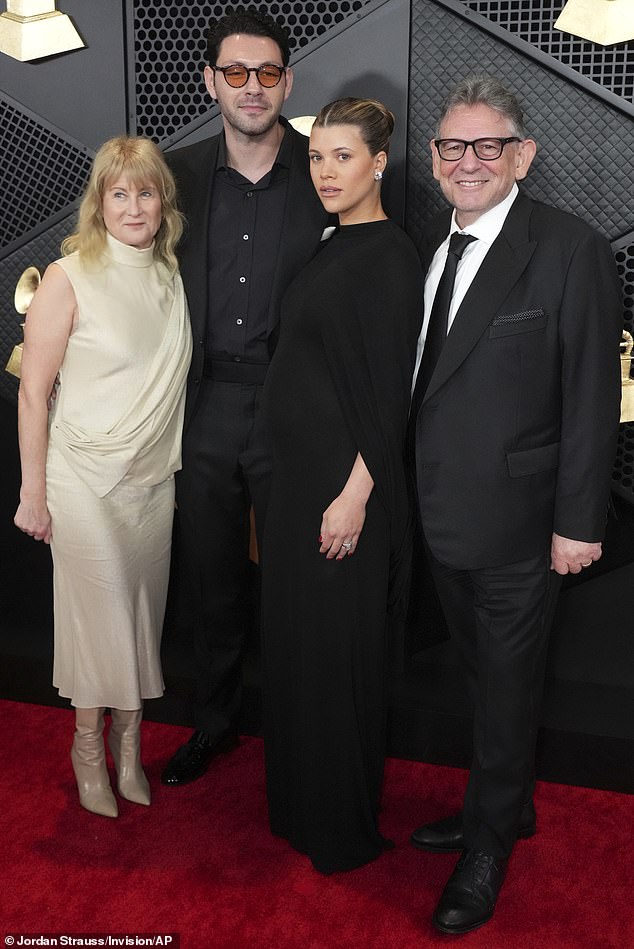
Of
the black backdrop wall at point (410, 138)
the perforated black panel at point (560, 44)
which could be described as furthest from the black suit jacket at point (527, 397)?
the perforated black panel at point (560, 44)

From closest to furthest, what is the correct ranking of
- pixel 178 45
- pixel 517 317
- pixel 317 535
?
pixel 517 317 < pixel 317 535 < pixel 178 45

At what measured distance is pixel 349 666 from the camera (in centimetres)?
241

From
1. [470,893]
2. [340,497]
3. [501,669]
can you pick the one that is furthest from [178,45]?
[470,893]

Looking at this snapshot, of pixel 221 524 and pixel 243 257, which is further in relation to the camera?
pixel 221 524

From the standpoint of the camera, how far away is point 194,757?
3.01 m

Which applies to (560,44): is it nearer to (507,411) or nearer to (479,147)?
(479,147)

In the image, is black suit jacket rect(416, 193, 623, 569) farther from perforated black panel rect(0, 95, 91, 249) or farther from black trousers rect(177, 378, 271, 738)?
perforated black panel rect(0, 95, 91, 249)

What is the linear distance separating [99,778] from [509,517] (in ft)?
4.63

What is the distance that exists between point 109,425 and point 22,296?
37.5 inches

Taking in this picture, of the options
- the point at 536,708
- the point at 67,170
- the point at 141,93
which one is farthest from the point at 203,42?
the point at 536,708

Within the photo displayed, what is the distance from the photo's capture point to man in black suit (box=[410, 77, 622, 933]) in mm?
2127

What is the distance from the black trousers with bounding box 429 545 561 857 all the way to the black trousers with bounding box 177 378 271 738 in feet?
2.05

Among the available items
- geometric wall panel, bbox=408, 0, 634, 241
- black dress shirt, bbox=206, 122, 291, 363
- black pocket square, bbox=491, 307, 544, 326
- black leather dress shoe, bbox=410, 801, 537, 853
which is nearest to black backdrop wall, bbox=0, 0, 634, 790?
geometric wall panel, bbox=408, 0, 634, 241

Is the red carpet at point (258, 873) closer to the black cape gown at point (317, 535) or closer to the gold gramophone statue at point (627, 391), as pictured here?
the black cape gown at point (317, 535)
